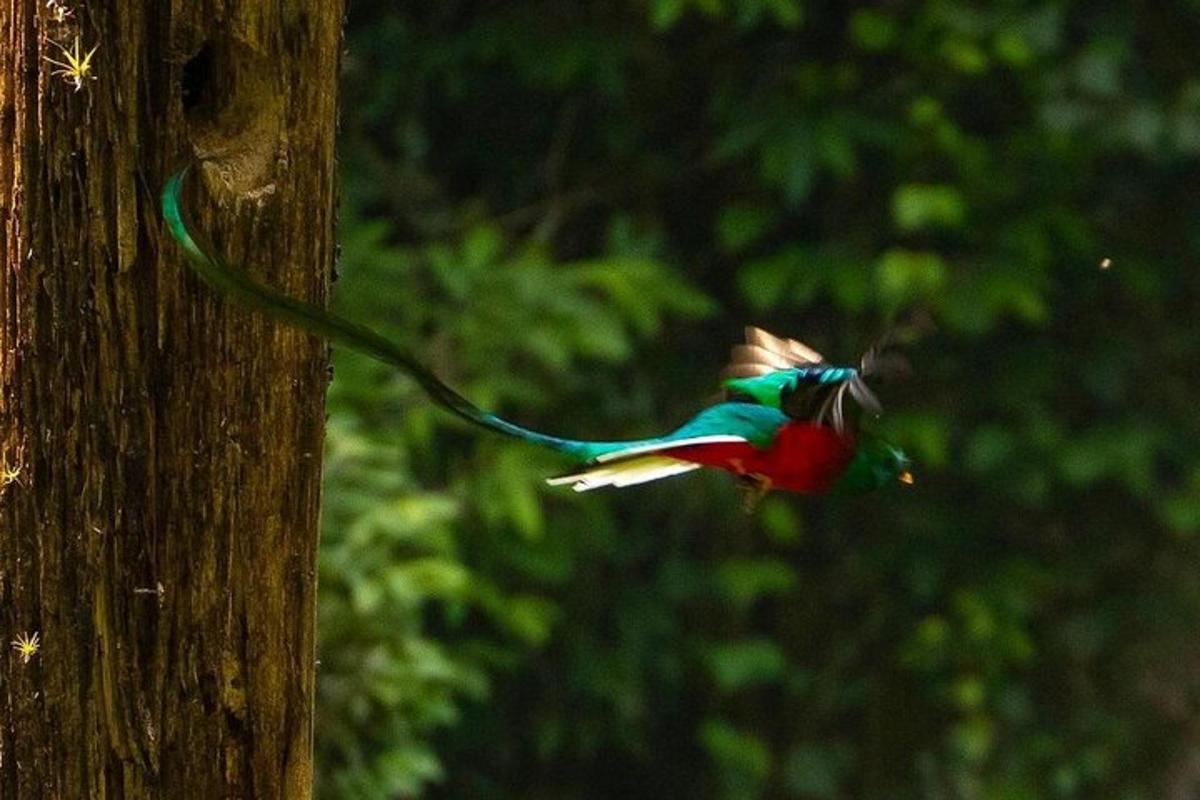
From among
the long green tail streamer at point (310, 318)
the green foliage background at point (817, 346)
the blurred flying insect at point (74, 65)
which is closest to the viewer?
the long green tail streamer at point (310, 318)

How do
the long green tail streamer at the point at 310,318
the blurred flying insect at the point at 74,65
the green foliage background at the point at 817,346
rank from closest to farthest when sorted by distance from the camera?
the long green tail streamer at the point at 310,318 → the blurred flying insect at the point at 74,65 → the green foliage background at the point at 817,346

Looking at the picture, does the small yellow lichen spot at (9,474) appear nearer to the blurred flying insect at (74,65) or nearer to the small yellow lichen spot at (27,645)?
the small yellow lichen spot at (27,645)

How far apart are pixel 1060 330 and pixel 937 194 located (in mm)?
780

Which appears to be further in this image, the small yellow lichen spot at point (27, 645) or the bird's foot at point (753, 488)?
the small yellow lichen spot at point (27, 645)

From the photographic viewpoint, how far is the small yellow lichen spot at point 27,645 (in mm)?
1465

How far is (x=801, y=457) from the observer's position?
133 cm

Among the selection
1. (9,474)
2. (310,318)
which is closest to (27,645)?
(9,474)

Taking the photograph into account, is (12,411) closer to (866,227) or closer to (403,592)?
(403,592)

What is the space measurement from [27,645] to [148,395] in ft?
0.67

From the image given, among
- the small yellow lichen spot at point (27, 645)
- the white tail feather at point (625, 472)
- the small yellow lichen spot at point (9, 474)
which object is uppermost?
the small yellow lichen spot at point (9, 474)

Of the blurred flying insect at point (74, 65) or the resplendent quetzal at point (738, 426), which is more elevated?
the blurred flying insect at point (74, 65)

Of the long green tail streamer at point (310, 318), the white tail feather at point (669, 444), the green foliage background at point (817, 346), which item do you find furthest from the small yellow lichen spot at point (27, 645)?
the green foliage background at point (817, 346)

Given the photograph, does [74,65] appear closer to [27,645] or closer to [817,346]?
[27,645]

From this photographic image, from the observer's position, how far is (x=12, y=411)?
1455mm
